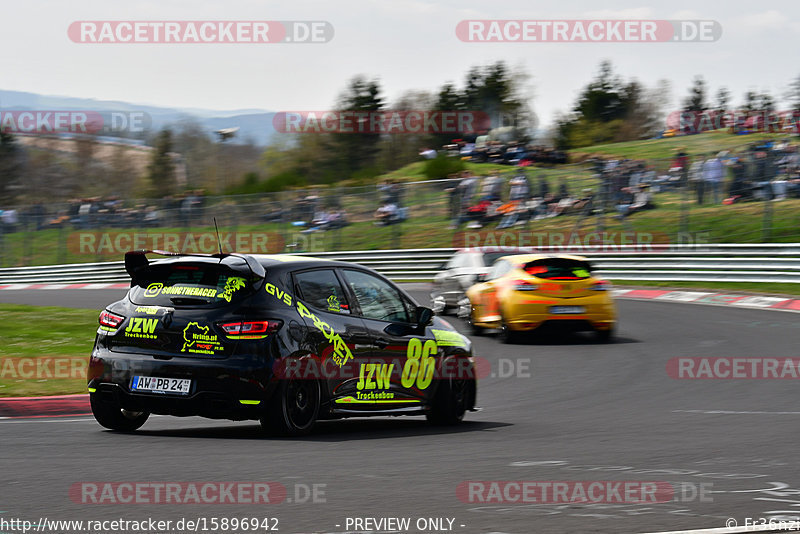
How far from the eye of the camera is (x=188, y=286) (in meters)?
8.81

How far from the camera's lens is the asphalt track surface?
231 inches

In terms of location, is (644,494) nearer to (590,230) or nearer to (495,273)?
(495,273)

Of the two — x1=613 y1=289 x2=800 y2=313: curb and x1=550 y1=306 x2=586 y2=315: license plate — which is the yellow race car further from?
x1=613 y1=289 x2=800 y2=313: curb

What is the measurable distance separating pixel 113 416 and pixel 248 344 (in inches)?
62.7

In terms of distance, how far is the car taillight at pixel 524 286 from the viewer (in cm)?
1780

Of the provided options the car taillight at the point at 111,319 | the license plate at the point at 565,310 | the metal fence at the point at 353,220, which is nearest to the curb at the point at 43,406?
the car taillight at the point at 111,319

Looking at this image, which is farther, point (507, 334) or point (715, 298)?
point (715, 298)

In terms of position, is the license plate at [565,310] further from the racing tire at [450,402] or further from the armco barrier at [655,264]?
the armco barrier at [655,264]

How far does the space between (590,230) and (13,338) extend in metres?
19.2

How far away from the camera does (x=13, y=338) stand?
1628cm

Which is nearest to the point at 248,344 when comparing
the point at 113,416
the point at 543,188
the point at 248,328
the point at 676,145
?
the point at 248,328

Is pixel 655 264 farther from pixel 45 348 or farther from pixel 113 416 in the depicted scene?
pixel 113 416

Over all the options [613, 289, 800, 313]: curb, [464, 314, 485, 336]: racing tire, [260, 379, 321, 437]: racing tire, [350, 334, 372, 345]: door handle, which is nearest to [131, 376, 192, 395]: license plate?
[260, 379, 321, 437]: racing tire

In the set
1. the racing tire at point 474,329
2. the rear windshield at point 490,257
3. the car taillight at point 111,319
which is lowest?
the racing tire at point 474,329
